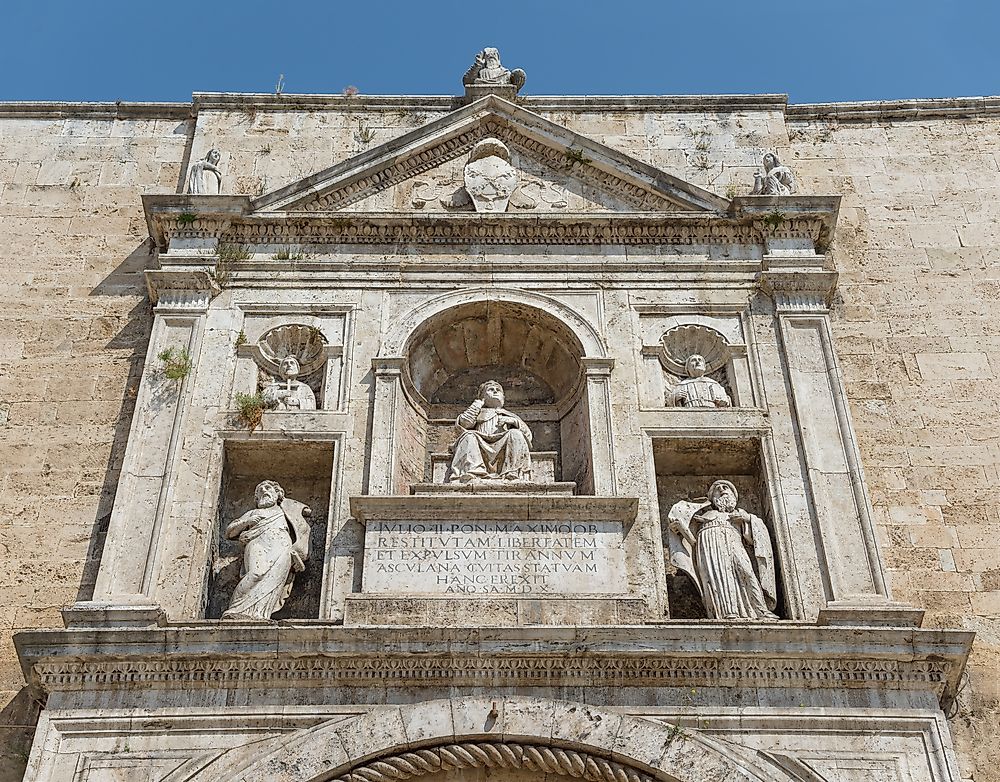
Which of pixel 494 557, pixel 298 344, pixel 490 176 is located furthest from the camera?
pixel 490 176

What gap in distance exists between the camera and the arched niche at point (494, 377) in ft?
35.4

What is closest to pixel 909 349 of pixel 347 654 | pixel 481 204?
pixel 481 204

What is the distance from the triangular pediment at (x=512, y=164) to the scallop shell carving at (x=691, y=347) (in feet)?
4.59

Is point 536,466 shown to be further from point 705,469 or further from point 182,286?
point 182,286

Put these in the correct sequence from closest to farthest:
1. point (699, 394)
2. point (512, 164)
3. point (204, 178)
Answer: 1. point (699, 394)
2. point (204, 178)
3. point (512, 164)

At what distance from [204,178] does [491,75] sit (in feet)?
10.6

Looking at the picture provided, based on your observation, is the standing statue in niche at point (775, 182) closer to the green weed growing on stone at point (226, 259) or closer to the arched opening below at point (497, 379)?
the arched opening below at point (497, 379)

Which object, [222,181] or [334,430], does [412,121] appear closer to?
[222,181]

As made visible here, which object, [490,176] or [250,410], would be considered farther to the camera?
[490,176]

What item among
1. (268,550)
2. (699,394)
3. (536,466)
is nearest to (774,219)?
(699,394)

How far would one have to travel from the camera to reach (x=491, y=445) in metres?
10.8

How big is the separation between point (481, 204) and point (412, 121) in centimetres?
A: 179

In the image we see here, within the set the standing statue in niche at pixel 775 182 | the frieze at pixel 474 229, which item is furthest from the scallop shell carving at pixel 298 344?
the standing statue in niche at pixel 775 182

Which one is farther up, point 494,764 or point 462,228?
point 462,228
